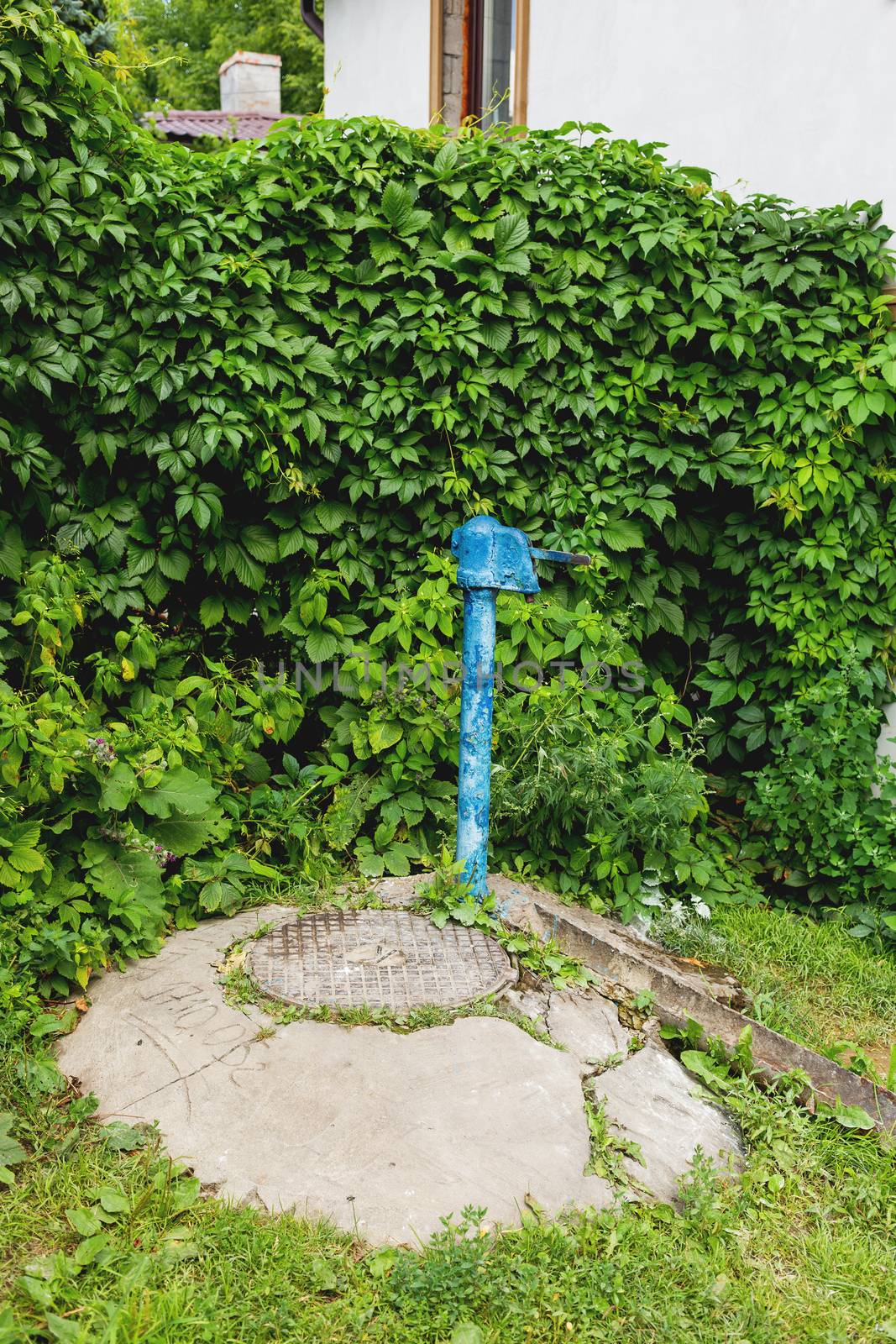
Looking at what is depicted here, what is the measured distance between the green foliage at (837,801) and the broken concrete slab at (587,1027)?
137cm

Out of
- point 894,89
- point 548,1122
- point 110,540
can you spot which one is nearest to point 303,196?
point 110,540

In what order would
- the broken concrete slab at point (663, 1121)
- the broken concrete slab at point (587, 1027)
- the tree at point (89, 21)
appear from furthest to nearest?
the tree at point (89, 21) < the broken concrete slab at point (587, 1027) < the broken concrete slab at point (663, 1121)

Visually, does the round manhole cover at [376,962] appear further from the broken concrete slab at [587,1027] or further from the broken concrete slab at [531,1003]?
the broken concrete slab at [587,1027]

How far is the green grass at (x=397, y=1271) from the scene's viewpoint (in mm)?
2043

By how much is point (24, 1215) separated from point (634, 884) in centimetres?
231

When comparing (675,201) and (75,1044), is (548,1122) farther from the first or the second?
(675,201)

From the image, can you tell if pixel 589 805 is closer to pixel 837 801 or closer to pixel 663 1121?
pixel 837 801

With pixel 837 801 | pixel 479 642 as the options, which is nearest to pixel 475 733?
pixel 479 642

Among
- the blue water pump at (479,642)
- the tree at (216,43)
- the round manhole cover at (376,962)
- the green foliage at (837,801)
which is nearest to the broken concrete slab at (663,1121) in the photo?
the round manhole cover at (376,962)

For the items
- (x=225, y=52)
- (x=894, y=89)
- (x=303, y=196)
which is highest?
(x=225, y=52)

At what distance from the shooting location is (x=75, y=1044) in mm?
2816

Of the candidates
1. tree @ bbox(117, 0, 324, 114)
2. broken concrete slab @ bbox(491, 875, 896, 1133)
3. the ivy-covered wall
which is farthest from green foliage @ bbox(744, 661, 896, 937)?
tree @ bbox(117, 0, 324, 114)

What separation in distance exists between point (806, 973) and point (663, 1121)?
1.23m

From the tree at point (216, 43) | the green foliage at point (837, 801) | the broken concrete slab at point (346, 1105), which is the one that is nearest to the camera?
the broken concrete slab at point (346, 1105)
